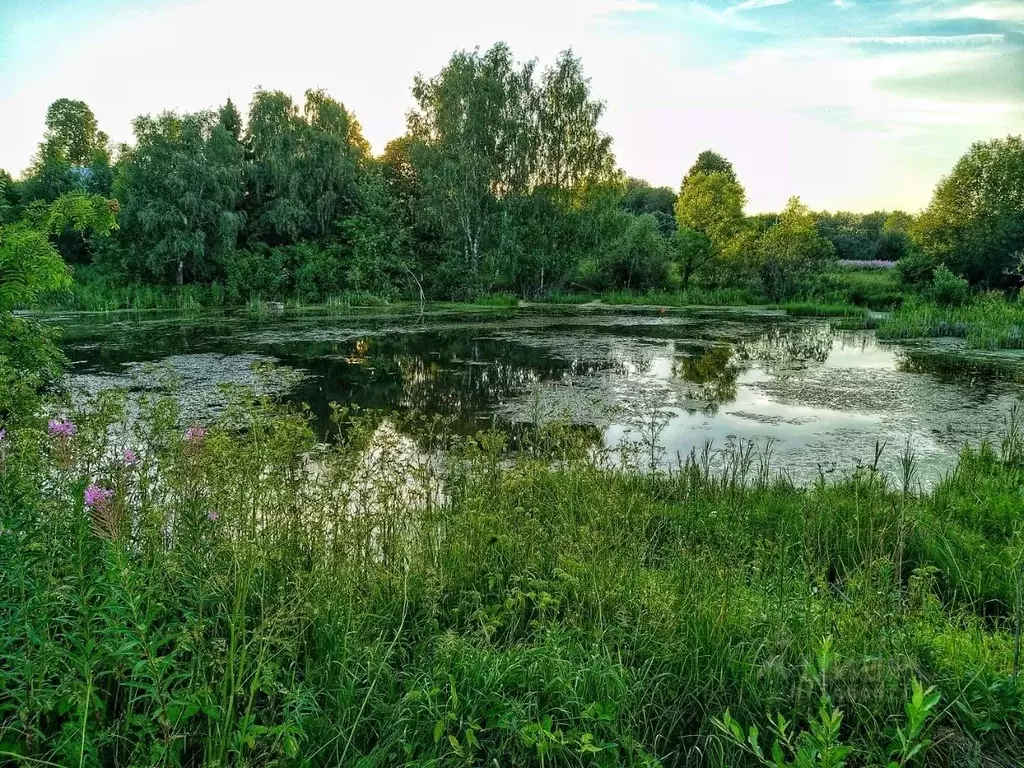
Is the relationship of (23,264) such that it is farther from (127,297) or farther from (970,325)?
(127,297)

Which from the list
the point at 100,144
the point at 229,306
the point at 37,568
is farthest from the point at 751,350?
the point at 100,144

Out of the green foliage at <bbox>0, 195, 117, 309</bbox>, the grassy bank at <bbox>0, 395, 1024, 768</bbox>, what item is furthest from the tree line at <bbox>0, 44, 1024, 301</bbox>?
the grassy bank at <bbox>0, 395, 1024, 768</bbox>

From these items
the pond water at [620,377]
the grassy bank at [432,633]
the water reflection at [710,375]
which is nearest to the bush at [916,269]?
the pond water at [620,377]

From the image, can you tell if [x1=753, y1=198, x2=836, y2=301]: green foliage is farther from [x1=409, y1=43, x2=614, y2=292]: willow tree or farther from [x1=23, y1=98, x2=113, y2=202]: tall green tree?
[x1=23, y1=98, x2=113, y2=202]: tall green tree

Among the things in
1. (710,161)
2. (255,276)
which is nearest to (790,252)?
(255,276)

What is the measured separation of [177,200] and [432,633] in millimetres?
28352

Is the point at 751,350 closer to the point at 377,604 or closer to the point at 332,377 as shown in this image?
the point at 332,377

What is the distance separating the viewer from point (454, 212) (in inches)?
1141

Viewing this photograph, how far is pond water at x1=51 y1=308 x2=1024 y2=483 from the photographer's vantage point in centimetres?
712

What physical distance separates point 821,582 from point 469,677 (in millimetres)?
1781

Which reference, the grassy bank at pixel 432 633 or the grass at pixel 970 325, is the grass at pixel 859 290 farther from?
the grassy bank at pixel 432 633

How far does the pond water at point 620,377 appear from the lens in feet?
23.4

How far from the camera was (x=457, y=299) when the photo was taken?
2909cm

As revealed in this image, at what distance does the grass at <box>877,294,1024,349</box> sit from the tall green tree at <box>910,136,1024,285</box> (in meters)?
10.6
